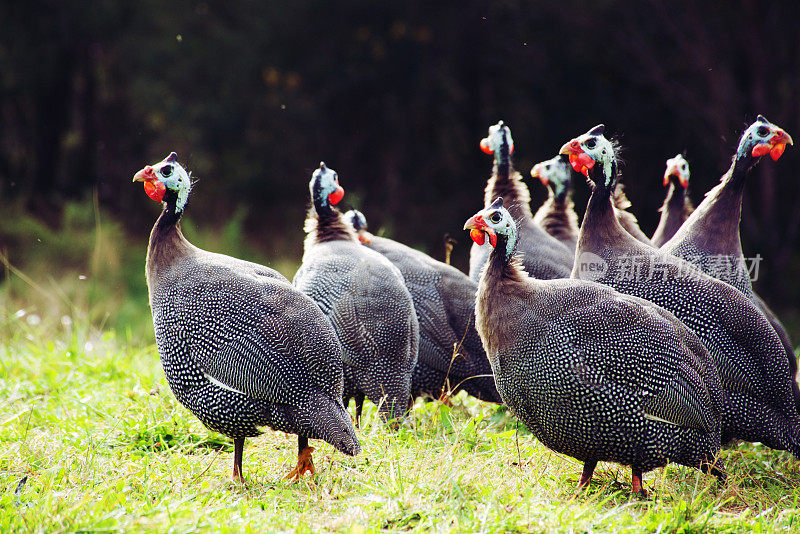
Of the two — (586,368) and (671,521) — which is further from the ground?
(586,368)

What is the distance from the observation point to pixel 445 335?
4.53m

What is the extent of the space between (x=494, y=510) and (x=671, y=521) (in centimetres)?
64

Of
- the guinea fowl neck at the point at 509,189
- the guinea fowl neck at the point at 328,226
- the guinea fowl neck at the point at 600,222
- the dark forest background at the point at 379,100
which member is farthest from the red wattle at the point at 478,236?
the dark forest background at the point at 379,100

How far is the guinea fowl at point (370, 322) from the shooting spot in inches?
161

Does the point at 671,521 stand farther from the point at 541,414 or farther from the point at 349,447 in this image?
the point at 349,447

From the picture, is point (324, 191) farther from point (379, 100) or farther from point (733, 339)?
point (379, 100)

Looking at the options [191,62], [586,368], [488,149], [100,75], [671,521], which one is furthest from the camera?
[100,75]

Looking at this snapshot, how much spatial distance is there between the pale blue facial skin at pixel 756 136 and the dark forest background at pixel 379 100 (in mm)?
4305

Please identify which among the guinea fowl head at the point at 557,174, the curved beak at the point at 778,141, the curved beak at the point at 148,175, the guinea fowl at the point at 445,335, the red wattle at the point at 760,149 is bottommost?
the guinea fowl at the point at 445,335

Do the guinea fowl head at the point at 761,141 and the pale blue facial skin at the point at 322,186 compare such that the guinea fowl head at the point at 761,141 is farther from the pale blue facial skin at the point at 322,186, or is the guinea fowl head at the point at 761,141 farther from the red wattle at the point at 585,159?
the pale blue facial skin at the point at 322,186

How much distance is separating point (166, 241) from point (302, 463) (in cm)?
115

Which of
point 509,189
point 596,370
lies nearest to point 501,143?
point 509,189

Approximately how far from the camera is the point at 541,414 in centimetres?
330

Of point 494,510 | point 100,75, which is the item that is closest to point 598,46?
point 100,75
